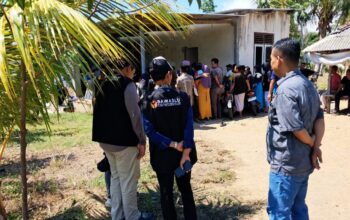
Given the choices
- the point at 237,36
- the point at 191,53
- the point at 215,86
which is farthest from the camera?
the point at 191,53

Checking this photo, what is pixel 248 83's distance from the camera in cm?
1068

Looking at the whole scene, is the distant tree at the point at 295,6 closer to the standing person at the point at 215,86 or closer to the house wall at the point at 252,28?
the house wall at the point at 252,28

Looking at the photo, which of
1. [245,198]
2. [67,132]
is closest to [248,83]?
[67,132]

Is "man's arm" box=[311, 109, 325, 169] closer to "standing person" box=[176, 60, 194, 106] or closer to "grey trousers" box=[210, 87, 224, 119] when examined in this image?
"standing person" box=[176, 60, 194, 106]

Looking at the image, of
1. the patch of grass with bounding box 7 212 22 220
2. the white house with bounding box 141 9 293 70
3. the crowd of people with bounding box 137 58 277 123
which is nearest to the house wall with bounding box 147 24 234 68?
the white house with bounding box 141 9 293 70

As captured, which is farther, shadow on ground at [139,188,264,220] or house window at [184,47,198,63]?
house window at [184,47,198,63]

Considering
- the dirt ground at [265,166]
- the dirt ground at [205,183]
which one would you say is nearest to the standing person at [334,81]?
the dirt ground at [265,166]

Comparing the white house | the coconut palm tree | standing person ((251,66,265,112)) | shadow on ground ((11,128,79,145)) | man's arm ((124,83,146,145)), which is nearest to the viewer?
the coconut palm tree

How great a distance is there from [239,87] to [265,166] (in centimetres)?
472

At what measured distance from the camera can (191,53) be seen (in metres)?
14.9

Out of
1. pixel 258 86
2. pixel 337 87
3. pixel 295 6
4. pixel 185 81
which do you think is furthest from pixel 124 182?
pixel 295 6

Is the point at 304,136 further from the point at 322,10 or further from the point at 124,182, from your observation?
the point at 322,10

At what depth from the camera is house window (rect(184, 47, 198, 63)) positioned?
1465cm

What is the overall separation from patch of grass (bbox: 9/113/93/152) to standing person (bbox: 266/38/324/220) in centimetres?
456
